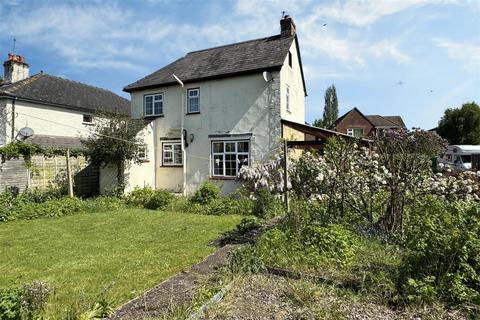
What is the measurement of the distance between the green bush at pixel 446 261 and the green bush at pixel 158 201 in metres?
9.87

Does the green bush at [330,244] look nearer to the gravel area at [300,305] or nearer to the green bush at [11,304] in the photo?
the gravel area at [300,305]

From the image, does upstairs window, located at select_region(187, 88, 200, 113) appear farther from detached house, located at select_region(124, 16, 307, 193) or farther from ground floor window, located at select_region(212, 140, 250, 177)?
ground floor window, located at select_region(212, 140, 250, 177)

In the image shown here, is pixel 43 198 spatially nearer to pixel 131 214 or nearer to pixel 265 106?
pixel 131 214

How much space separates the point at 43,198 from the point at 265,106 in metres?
10.4

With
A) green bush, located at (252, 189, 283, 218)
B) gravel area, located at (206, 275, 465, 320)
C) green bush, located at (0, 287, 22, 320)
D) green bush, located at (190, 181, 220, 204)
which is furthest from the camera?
green bush, located at (190, 181, 220, 204)

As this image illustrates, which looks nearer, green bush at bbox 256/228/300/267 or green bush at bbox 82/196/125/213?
green bush at bbox 256/228/300/267

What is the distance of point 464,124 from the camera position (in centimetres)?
3450

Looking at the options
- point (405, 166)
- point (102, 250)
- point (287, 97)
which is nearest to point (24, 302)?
point (102, 250)

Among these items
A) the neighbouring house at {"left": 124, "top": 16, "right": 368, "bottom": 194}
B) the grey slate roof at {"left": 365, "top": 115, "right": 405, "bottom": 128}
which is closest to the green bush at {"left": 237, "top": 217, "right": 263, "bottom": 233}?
the neighbouring house at {"left": 124, "top": 16, "right": 368, "bottom": 194}

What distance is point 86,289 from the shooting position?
15.1 feet

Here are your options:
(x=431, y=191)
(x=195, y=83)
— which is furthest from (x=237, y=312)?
(x=195, y=83)

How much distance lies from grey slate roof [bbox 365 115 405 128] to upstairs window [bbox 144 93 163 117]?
1418 inches

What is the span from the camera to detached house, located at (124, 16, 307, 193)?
14219 millimetres

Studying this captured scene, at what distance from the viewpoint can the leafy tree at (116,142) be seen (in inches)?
546
